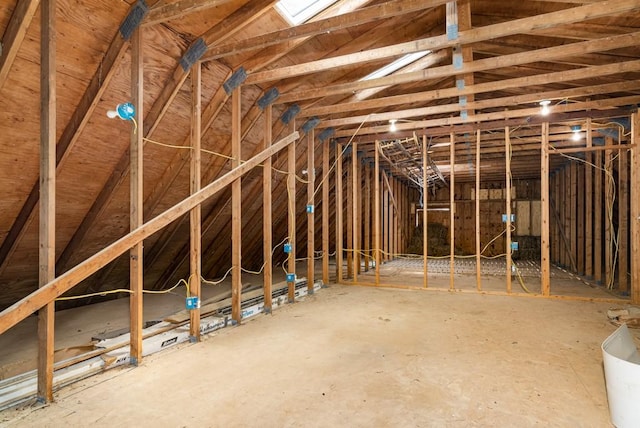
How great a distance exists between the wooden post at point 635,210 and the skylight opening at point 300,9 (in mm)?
4264

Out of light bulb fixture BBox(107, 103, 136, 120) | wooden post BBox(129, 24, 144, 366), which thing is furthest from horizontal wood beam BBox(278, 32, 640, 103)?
light bulb fixture BBox(107, 103, 136, 120)

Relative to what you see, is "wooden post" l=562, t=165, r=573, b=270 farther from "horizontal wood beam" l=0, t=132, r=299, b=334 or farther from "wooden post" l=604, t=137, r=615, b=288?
"horizontal wood beam" l=0, t=132, r=299, b=334

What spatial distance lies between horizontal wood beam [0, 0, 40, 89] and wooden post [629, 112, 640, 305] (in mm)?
6205

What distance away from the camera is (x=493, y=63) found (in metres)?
3.41

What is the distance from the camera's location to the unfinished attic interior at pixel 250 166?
2229 mm

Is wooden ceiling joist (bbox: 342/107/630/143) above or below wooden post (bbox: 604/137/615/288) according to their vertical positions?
above

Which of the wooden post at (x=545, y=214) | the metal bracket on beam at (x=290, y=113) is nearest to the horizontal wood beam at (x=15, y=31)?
the metal bracket on beam at (x=290, y=113)

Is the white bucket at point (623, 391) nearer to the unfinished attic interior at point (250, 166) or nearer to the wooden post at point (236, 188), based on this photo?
the unfinished attic interior at point (250, 166)

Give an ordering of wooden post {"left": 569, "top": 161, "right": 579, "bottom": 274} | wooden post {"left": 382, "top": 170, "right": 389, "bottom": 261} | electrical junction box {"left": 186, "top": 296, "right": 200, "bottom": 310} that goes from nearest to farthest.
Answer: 1. electrical junction box {"left": 186, "top": 296, "right": 200, "bottom": 310}
2. wooden post {"left": 569, "top": 161, "right": 579, "bottom": 274}
3. wooden post {"left": 382, "top": 170, "right": 389, "bottom": 261}

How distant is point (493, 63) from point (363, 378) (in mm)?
3102

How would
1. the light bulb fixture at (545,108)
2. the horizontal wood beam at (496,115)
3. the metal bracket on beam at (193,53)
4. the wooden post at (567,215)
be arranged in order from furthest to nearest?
1. the wooden post at (567,215)
2. the light bulb fixture at (545,108)
3. the horizontal wood beam at (496,115)
4. the metal bracket on beam at (193,53)

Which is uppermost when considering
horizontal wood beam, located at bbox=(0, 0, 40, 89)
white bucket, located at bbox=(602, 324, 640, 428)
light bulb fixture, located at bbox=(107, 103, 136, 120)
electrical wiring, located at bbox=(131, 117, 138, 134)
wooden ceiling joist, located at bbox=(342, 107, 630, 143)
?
wooden ceiling joist, located at bbox=(342, 107, 630, 143)

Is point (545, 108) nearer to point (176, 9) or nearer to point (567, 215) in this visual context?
point (567, 215)

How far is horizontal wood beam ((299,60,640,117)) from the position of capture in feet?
11.4
